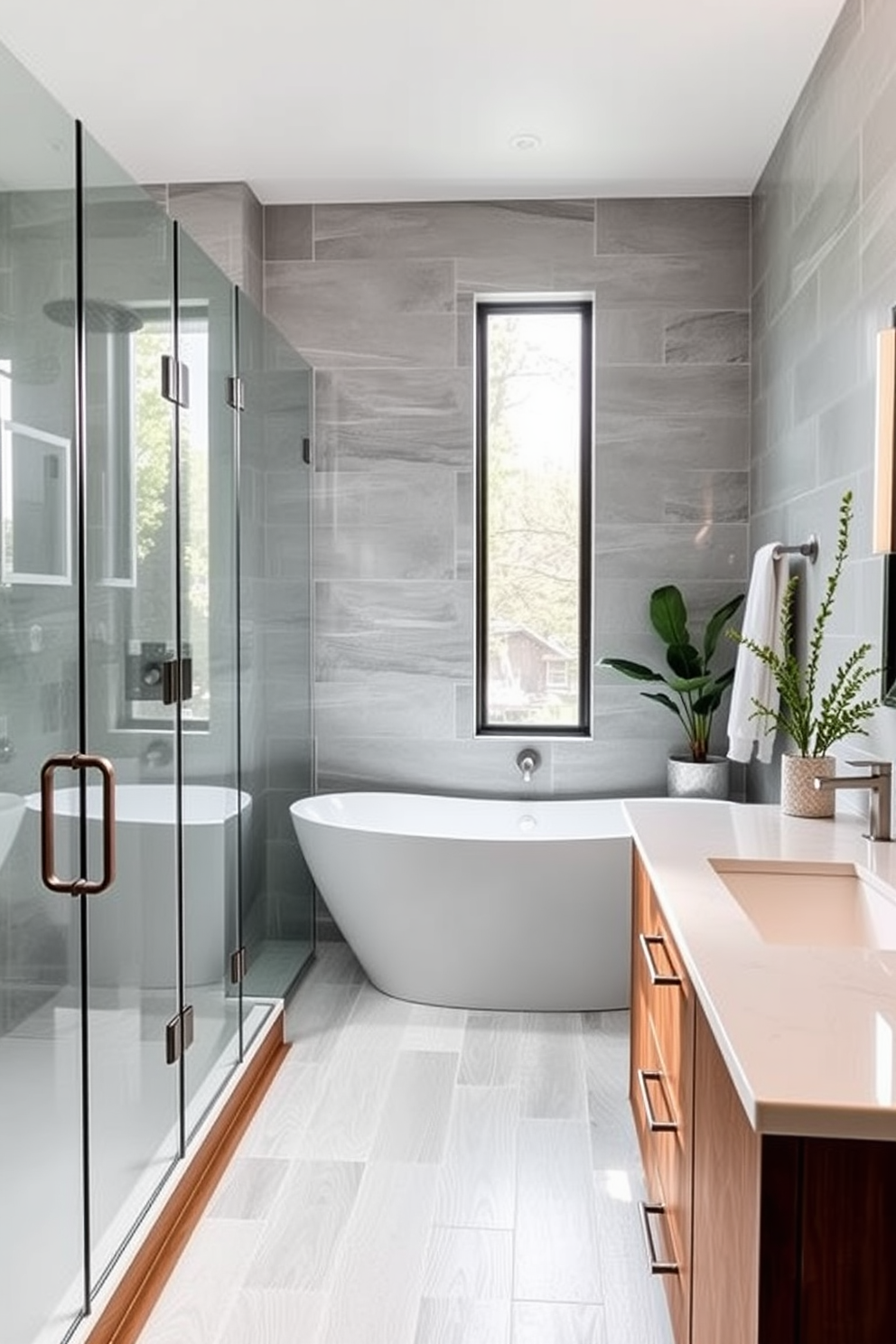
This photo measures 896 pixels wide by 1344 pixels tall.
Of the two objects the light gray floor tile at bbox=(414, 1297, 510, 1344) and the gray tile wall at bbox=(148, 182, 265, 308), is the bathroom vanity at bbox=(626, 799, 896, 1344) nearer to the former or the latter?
the light gray floor tile at bbox=(414, 1297, 510, 1344)

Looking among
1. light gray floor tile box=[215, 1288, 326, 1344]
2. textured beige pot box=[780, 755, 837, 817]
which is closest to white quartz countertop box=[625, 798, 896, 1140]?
textured beige pot box=[780, 755, 837, 817]

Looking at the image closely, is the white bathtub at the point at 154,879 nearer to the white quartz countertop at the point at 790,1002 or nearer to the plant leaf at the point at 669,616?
the white quartz countertop at the point at 790,1002

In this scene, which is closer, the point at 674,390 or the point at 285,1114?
the point at 285,1114

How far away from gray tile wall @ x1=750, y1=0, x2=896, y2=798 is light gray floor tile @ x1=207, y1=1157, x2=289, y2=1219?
1605mm

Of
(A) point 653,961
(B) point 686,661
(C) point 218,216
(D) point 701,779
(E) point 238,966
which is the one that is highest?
(C) point 218,216

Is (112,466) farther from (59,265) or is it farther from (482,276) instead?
(482,276)

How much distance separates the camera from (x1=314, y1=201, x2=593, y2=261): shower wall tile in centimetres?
385

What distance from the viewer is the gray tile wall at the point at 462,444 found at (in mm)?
3834

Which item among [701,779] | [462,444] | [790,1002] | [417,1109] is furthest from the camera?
[462,444]

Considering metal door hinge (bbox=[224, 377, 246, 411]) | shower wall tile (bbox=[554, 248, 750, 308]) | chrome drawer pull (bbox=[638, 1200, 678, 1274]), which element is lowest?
chrome drawer pull (bbox=[638, 1200, 678, 1274])

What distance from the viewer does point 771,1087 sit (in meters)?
0.94

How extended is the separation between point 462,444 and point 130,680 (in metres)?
2.12

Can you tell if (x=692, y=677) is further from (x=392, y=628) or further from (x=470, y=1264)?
(x=470, y=1264)

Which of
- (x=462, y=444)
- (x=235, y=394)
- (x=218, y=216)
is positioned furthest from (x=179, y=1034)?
(x=218, y=216)
